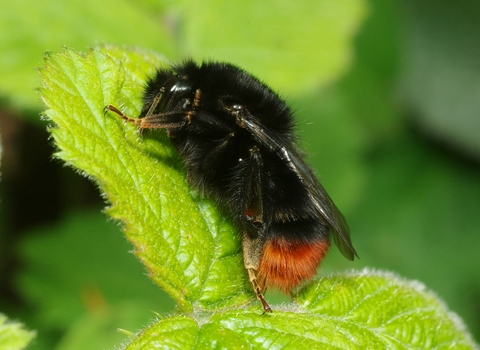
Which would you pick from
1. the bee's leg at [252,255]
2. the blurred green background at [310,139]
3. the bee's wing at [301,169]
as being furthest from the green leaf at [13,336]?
the blurred green background at [310,139]

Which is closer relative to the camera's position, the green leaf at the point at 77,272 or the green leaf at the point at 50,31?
the green leaf at the point at 50,31

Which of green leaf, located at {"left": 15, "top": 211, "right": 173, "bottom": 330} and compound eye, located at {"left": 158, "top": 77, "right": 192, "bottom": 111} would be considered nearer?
compound eye, located at {"left": 158, "top": 77, "right": 192, "bottom": 111}

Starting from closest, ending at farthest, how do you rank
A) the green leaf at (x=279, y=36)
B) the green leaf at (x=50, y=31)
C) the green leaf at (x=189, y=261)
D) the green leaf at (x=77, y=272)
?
the green leaf at (x=189, y=261), the green leaf at (x=50, y=31), the green leaf at (x=77, y=272), the green leaf at (x=279, y=36)

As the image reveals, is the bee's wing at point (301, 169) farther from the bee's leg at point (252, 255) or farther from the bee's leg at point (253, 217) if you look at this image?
the bee's leg at point (252, 255)

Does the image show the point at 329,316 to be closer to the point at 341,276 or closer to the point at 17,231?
the point at 341,276

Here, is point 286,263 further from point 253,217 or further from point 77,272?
point 77,272

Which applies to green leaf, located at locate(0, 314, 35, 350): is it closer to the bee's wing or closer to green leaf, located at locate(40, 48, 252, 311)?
green leaf, located at locate(40, 48, 252, 311)

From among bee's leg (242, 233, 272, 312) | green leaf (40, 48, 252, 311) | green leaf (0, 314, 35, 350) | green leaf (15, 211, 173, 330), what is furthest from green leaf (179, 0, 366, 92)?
green leaf (0, 314, 35, 350)
